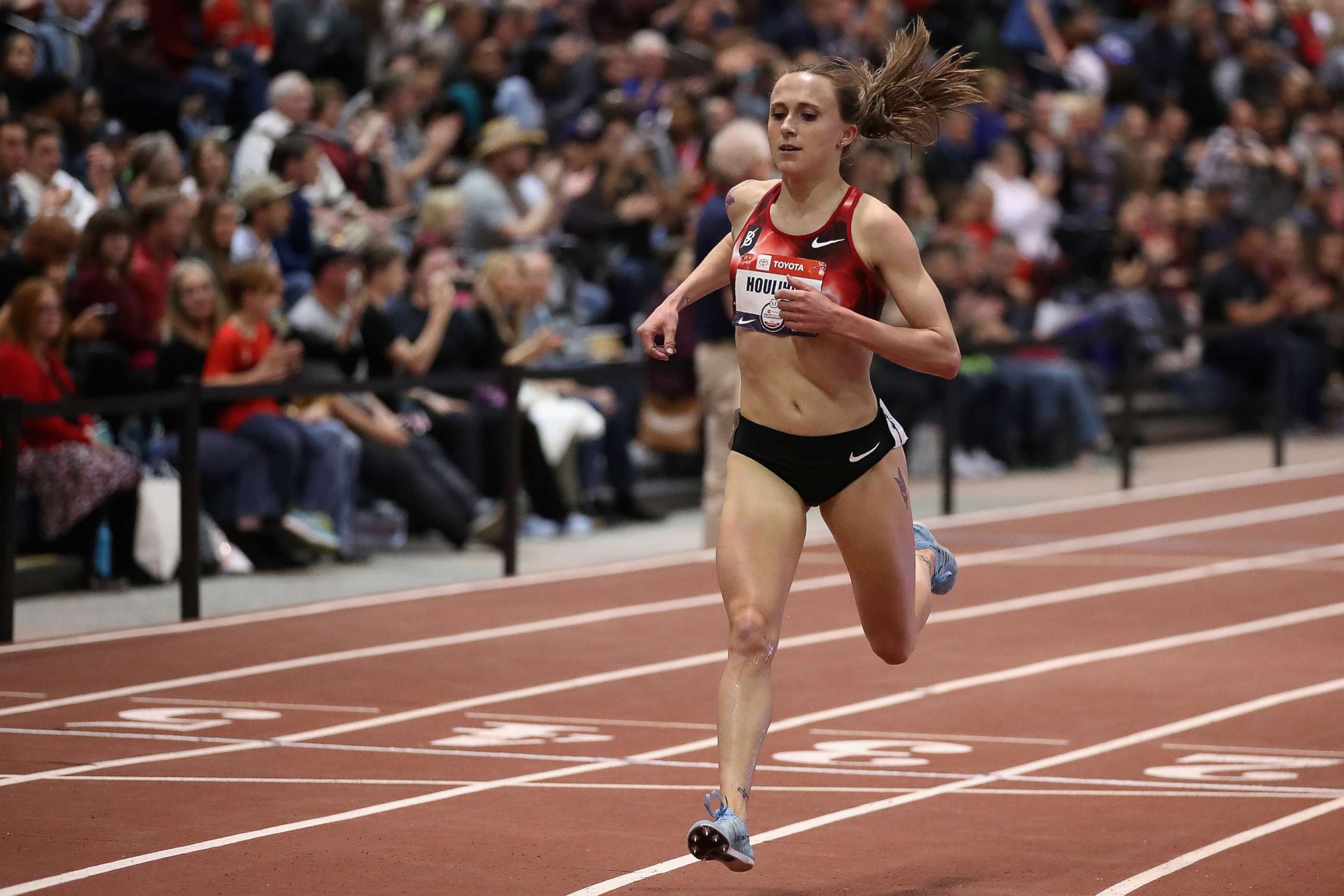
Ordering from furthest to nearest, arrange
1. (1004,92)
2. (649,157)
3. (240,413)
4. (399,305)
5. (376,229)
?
(1004,92)
(649,157)
(376,229)
(399,305)
(240,413)

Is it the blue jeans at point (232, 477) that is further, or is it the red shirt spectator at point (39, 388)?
the blue jeans at point (232, 477)

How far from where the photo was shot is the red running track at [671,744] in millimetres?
6438

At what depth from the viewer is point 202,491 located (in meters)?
12.7

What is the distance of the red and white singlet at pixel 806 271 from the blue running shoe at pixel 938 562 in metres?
1.08

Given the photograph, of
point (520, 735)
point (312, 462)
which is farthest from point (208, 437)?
point (520, 735)

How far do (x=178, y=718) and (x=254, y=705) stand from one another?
0.40 m

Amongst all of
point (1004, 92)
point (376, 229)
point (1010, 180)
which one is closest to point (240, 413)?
point (376, 229)

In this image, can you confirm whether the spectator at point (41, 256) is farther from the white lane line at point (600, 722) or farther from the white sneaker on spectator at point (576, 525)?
the white lane line at point (600, 722)

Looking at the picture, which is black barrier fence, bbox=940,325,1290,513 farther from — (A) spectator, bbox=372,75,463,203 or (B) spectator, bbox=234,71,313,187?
(B) spectator, bbox=234,71,313,187

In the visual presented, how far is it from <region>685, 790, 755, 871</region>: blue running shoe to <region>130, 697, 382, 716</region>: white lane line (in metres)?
3.47

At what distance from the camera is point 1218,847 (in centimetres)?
671

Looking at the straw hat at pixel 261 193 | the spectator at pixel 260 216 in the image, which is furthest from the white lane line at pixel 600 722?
the straw hat at pixel 261 193

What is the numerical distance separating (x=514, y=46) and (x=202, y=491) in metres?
7.36

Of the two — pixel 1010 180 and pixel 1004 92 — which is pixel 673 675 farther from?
pixel 1004 92
